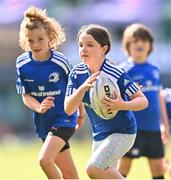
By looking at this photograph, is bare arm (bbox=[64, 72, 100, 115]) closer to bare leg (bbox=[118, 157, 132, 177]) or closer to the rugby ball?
the rugby ball

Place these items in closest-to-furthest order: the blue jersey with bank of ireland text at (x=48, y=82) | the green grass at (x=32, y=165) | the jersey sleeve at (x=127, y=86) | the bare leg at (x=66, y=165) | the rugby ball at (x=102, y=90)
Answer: the rugby ball at (x=102, y=90) → the jersey sleeve at (x=127, y=86) → the blue jersey with bank of ireland text at (x=48, y=82) → the bare leg at (x=66, y=165) → the green grass at (x=32, y=165)

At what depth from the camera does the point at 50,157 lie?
934 centimetres

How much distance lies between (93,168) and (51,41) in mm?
1791

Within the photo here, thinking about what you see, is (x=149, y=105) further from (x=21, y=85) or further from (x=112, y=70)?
(x=112, y=70)

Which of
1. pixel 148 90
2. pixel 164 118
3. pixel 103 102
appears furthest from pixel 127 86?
pixel 164 118

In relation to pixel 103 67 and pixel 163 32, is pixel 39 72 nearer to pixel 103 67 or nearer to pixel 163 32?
pixel 103 67

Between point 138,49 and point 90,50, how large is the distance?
2764 millimetres

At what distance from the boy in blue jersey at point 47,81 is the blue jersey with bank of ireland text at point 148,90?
1.62m

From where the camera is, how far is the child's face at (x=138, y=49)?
1137 cm

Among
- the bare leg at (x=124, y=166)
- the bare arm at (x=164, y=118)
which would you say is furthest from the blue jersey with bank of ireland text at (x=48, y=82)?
the bare arm at (x=164, y=118)

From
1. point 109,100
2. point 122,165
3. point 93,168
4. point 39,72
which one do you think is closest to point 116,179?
point 93,168

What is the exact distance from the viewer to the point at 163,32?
1439 inches

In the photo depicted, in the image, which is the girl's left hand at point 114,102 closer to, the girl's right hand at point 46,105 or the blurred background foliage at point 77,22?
the girl's right hand at point 46,105

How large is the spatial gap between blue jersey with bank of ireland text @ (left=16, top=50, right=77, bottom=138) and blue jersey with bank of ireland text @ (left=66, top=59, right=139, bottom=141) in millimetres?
762
